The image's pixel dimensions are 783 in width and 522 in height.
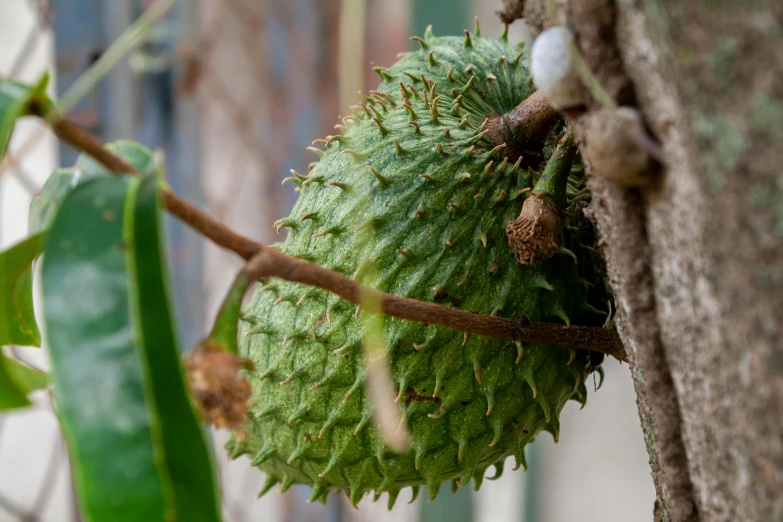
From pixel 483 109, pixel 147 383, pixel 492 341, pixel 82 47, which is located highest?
pixel 82 47

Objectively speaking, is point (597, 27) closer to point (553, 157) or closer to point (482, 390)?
point (553, 157)

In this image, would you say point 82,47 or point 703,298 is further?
point 82,47

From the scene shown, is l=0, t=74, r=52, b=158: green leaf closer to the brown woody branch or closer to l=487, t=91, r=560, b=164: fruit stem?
the brown woody branch

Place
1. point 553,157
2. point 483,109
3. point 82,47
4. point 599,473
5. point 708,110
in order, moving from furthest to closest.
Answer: point 82,47, point 599,473, point 483,109, point 553,157, point 708,110

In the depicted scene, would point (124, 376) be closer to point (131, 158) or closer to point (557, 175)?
point (131, 158)

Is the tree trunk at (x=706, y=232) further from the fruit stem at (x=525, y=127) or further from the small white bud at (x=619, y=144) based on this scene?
the fruit stem at (x=525, y=127)

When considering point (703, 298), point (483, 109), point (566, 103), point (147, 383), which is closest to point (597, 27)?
point (566, 103)

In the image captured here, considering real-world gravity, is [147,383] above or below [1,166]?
below
